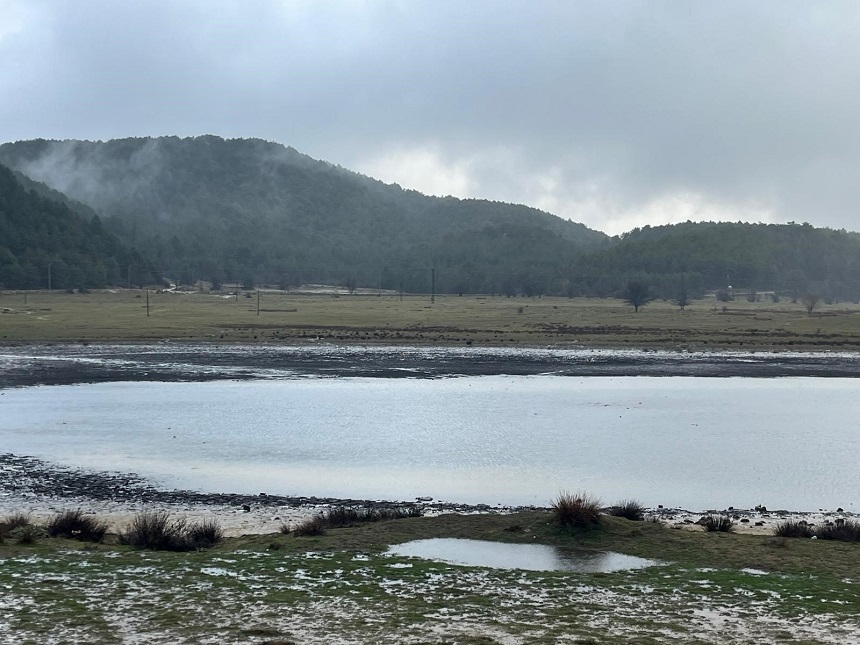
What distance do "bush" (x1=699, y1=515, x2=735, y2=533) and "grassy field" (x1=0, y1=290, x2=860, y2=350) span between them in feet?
162

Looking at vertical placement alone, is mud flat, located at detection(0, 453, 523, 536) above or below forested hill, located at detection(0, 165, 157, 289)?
below

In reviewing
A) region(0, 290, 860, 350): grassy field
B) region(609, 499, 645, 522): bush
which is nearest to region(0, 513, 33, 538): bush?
region(609, 499, 645, 522): bush

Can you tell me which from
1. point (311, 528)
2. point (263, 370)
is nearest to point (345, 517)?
point (311, 528)

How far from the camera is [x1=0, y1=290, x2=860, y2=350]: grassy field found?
2650 inches

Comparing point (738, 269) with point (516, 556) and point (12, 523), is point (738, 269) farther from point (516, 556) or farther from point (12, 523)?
point (12, 523)

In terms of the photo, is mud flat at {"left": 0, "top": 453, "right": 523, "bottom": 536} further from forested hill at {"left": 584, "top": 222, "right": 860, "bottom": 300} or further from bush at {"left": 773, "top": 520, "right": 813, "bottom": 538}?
forested hill at {"left": 584, "top": 222, "right": 860, "bottom": 300}

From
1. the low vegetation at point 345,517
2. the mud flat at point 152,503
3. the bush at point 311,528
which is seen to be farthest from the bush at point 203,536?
the bush at point 311,528

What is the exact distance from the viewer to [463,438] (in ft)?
87.5

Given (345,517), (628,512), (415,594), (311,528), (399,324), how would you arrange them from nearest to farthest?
1. (415,594)
2. (311,528)
3. (345,517)
4. (628,512)
5. (399,324)

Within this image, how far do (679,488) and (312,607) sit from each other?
11857 mm

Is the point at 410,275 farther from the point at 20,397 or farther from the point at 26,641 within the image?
the point at 26,641

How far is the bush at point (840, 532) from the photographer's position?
14.2 m

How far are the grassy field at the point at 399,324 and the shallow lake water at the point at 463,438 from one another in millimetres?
27691

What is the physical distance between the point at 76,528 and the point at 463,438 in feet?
45.0
